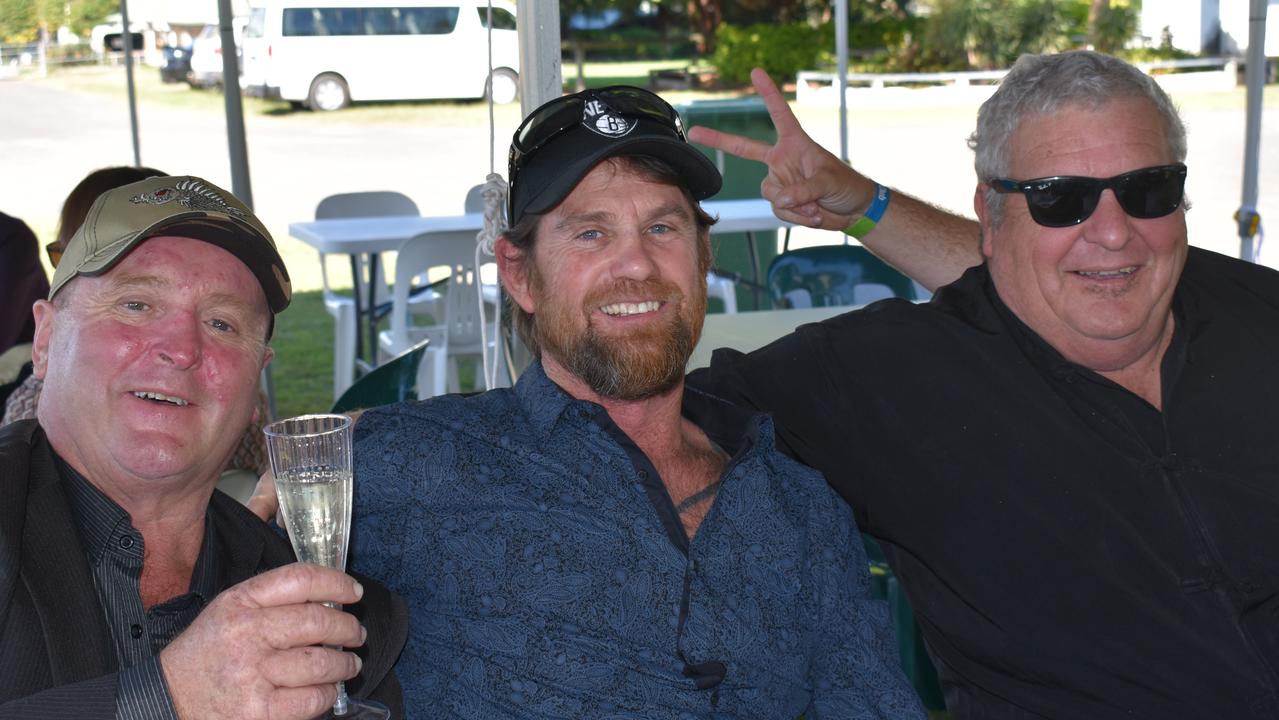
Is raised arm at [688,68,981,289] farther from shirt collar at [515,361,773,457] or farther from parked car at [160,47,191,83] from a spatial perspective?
parked car at [160,47,191,83]

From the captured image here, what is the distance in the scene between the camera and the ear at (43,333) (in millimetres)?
1813

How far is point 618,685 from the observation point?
6.51 ft

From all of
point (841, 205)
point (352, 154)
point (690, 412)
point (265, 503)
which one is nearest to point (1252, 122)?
point (841, 205)

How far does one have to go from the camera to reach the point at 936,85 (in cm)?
2441

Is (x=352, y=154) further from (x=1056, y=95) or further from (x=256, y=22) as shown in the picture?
(x=1056, y=95)

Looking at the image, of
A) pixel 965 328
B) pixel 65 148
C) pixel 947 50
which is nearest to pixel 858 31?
pixel 947 50

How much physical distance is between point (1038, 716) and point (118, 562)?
5.17 feet

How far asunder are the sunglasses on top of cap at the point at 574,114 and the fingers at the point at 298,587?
3.25ft

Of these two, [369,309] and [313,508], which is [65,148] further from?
[313,508]

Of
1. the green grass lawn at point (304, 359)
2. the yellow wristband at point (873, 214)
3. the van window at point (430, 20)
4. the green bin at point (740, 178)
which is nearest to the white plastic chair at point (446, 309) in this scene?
the green grass lawn at point (304, 359)

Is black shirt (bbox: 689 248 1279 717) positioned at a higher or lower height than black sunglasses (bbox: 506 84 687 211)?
lower

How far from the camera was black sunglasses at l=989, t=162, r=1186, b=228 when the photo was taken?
98.0 inches

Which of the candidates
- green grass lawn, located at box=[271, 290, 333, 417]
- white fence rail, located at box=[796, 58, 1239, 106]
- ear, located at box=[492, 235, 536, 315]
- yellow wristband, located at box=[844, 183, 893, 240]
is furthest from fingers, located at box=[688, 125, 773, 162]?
white fence rail, located at box=[796, 58, 1239, 106]

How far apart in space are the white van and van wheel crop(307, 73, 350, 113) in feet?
1.16
